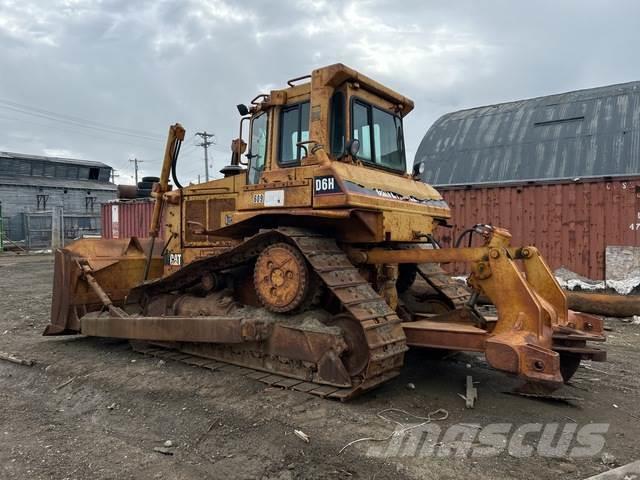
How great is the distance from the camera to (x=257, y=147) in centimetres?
625

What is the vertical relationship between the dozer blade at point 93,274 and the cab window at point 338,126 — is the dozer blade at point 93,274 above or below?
below

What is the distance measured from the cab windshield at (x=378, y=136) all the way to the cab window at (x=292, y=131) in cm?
54

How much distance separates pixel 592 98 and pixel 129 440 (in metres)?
17.2

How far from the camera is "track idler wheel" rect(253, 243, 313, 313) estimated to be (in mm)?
5055

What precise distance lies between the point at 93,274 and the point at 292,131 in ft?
11.9

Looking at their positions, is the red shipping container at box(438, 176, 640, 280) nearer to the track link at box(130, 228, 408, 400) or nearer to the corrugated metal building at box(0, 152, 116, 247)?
the track link at box(130, 228, 408, 400)

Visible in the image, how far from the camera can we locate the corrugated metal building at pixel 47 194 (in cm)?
3334

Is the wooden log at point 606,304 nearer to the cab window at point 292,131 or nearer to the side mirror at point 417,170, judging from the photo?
the side mirror at point 417,170

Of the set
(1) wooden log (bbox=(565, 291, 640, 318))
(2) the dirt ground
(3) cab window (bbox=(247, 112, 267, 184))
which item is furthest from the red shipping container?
(3) cab window (bbox=(247, 112, 267, 184))

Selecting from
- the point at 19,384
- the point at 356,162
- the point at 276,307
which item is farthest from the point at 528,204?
the point at 19,384

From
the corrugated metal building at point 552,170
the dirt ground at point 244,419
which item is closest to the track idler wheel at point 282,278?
the dirt ground at point 244,419

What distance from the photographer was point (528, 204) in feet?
37.6

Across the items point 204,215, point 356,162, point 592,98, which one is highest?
point 592,98

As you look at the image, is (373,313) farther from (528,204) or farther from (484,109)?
(484,109)
